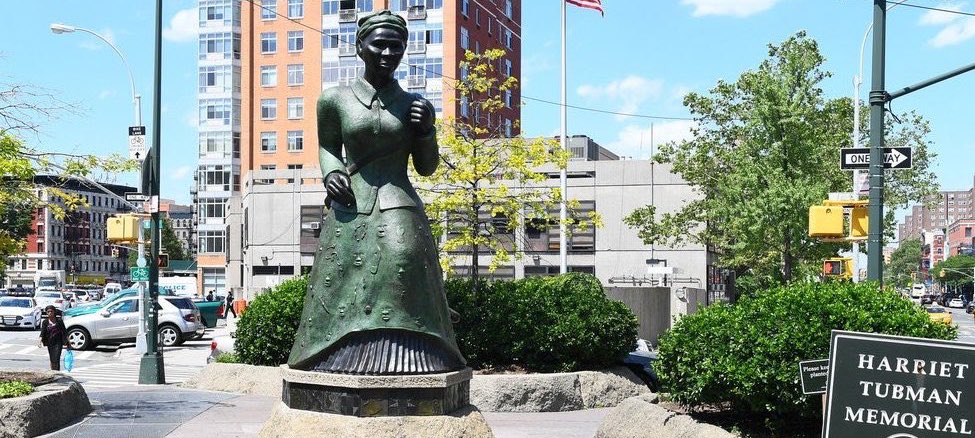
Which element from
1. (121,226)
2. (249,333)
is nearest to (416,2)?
(121,226)

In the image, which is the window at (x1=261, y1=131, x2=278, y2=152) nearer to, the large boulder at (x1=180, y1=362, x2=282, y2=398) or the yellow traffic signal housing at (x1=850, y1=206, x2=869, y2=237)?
the large boulder at (x1=180, y1=362, x2=282, y2=398)

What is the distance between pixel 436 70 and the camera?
202 feet

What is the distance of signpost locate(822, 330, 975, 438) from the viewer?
630cm

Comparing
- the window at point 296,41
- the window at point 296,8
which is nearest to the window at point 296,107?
the window at point 296,41

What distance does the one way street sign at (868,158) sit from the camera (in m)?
14.6

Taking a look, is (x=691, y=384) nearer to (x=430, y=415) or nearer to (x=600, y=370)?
(x=430, y=415)

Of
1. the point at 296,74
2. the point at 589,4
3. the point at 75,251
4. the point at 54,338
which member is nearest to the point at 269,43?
the point at 296,74

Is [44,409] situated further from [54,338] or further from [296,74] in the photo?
[296,74]

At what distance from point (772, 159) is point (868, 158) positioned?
15.5 metres

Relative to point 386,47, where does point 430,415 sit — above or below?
below

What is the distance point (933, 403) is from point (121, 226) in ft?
56.2

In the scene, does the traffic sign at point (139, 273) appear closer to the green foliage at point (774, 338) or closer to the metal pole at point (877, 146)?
the green foliage at point (774, 338)

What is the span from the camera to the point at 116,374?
2208cm

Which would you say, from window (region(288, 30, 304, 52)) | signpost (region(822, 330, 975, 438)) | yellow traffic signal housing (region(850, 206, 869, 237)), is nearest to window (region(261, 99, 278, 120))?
window (region(288, 30, 304, 52))
